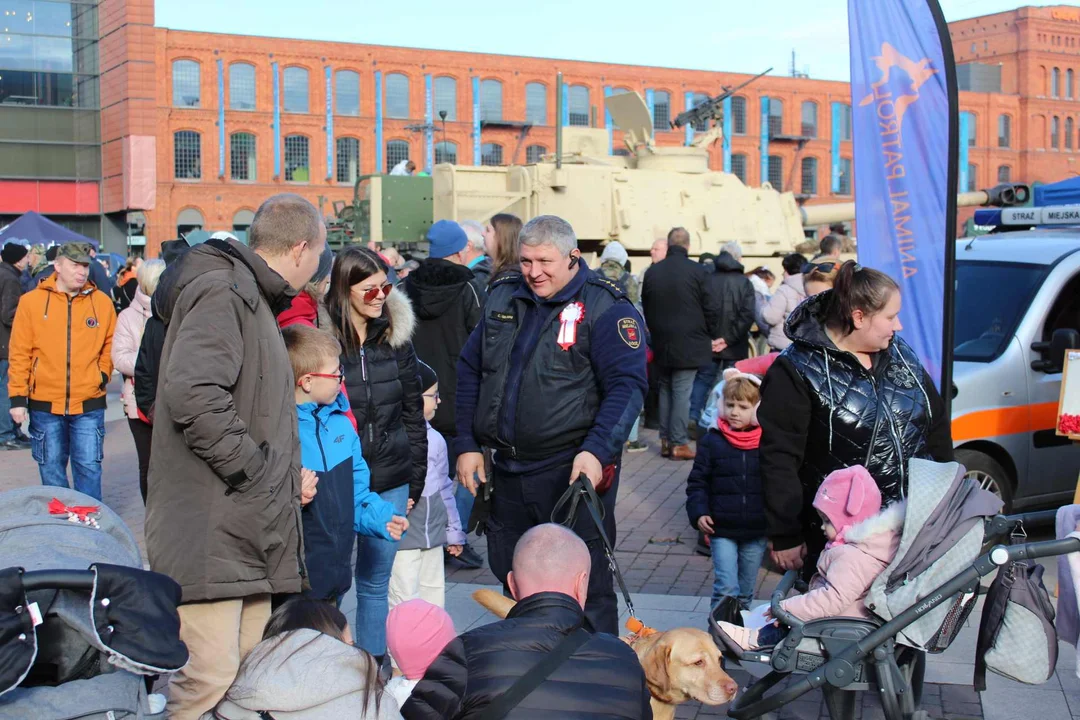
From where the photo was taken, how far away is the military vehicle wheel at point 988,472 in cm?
725

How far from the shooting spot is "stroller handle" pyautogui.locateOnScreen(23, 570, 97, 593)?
281cm

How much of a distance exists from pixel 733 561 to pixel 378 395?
1961 millimetres

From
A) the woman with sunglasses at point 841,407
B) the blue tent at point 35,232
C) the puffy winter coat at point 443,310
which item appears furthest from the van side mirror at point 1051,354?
the blue tent at point 35,232

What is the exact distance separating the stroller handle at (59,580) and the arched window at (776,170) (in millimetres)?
59928

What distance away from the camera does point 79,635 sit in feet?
9.70

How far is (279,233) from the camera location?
13.4 ft

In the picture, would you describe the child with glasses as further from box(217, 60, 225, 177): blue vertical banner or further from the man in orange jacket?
box(217, 60, 225, 177): blue vertical banner

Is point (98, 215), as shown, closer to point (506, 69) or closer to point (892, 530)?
point (506, 69)

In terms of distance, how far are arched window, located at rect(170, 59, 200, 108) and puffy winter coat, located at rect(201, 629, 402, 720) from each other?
49.5 metres

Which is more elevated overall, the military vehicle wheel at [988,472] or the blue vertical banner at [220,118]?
the blue vertical banner at [220,118]

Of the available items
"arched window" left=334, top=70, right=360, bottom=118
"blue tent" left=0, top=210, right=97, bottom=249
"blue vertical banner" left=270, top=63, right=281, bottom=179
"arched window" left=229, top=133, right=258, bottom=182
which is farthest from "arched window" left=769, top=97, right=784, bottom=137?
"blue tent" left=0, top=210, right=97, bottom=249

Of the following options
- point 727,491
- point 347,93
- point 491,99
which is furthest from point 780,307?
point 491,99

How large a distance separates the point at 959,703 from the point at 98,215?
40.5m

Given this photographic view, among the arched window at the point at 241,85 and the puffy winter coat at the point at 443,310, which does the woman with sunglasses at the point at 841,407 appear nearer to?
the puffy winter coat at the point at 443,310
